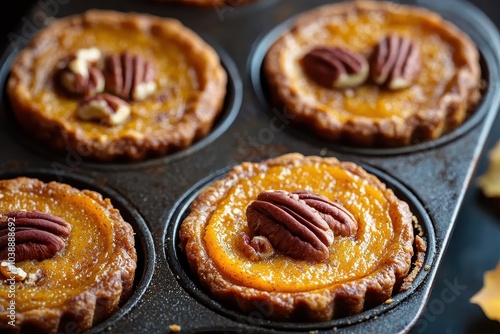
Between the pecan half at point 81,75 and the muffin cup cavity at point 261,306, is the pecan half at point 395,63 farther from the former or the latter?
the pecan half at point 81,75

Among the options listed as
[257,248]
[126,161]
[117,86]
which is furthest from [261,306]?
[117,86]

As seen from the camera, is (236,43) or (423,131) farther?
(236,43)

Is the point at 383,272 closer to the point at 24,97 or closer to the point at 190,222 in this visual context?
the point at 190,222

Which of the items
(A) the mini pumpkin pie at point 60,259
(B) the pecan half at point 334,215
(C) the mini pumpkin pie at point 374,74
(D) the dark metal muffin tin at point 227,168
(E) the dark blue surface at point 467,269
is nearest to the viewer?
(A) the mini pumpkin pie at point 60,259

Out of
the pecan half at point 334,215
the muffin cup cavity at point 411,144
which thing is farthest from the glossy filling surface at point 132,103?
the pecan half at point 334,215

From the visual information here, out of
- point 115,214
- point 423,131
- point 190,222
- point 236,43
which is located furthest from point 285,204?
point 236,43

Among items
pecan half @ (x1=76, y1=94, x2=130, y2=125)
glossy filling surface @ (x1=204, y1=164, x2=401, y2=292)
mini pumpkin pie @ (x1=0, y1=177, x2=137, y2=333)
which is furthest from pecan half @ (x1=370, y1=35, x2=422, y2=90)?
mini pumpkin pie @ (x1=0, y1=177, x2=137, y2=333)

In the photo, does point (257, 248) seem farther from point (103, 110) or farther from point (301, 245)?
point (103, 110)
